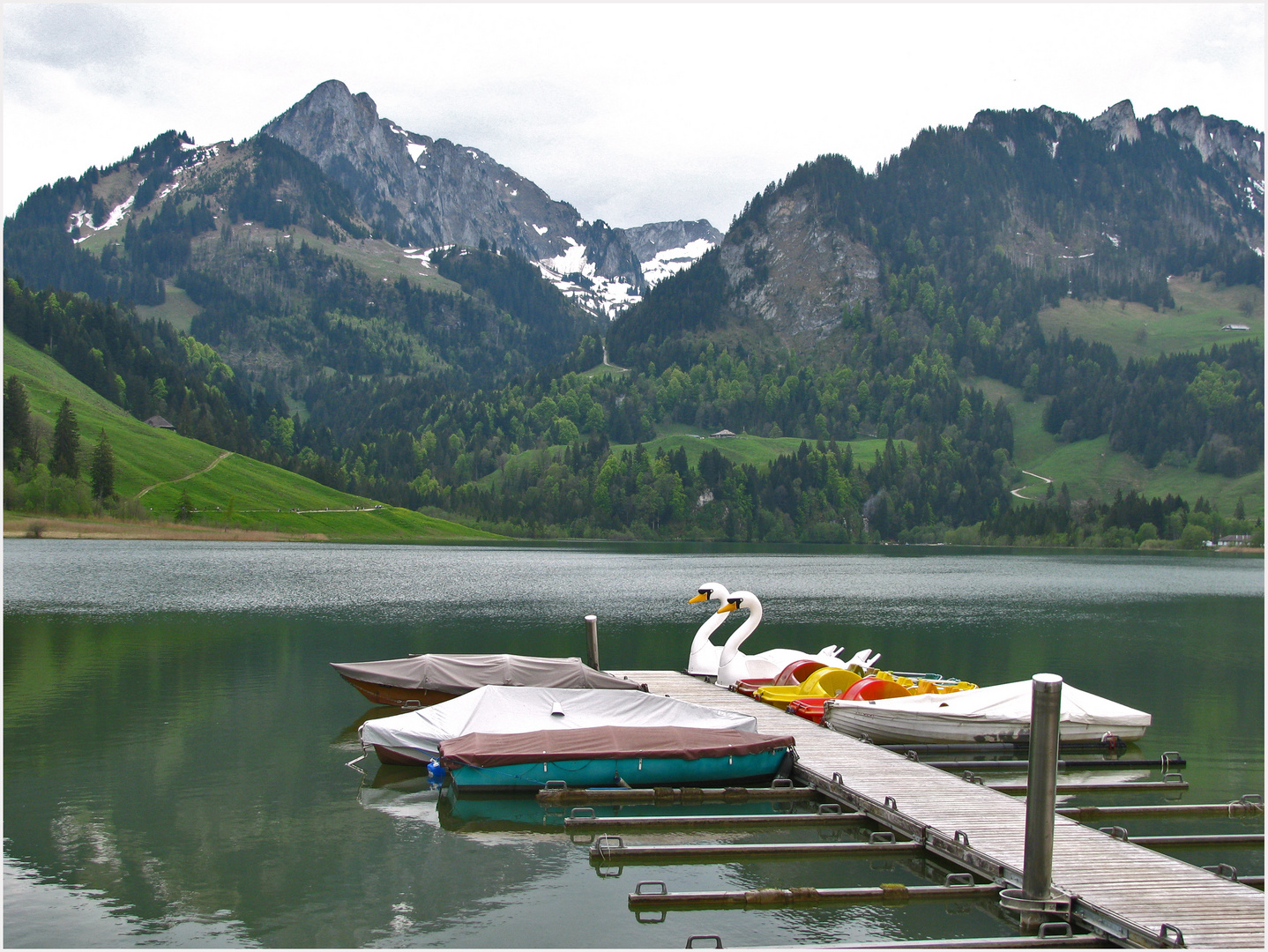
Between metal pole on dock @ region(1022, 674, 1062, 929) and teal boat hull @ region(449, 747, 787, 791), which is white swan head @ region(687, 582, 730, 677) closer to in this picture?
teal boat hull @ region(449, 747, 787, 791)

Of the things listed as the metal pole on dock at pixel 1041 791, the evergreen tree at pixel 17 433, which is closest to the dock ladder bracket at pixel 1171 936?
the metal pole on dock at pixel 1041 791

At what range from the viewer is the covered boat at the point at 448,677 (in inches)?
1551

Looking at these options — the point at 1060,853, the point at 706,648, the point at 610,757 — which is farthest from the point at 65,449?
the point at 1060,853

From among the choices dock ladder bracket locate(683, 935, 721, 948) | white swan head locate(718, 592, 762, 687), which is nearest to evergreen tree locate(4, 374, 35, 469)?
white swan head locate(718, 592, 762, 687)

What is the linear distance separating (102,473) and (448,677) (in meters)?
165

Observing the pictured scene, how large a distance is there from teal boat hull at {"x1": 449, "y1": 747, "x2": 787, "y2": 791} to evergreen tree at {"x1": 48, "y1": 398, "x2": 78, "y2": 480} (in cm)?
17699

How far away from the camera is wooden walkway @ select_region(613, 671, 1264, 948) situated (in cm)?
1731

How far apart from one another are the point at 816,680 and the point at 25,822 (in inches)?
1076

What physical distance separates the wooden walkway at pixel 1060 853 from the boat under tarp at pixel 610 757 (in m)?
2.01

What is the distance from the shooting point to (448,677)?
3966cm

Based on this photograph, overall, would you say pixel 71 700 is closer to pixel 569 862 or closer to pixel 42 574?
pixel 569 862

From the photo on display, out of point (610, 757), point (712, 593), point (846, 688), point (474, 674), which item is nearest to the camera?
point (610, 757)

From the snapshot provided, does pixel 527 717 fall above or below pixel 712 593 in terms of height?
below

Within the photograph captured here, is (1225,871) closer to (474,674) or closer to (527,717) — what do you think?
(527,717)
